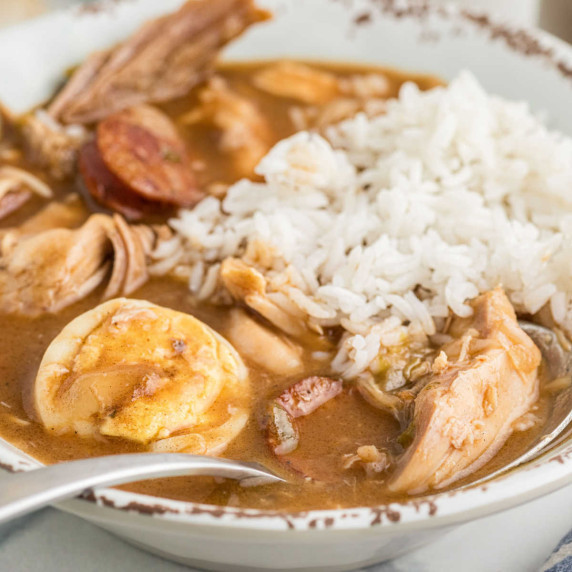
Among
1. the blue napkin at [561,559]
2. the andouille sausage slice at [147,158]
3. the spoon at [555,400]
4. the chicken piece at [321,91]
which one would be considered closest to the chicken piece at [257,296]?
the andouille sausage slice at [147,158]

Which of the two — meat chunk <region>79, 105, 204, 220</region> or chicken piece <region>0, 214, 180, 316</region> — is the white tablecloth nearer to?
chicken piece <region>0, 214, 180, 316</region>

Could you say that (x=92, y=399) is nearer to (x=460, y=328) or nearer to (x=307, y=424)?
(x=307, y=424)

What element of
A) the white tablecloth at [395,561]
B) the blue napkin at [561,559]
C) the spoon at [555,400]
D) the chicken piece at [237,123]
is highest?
the spoon at [555,400]

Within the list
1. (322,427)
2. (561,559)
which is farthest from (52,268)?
(561,559)

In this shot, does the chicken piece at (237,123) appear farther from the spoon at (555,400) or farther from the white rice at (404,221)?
the spoon at (555,400)

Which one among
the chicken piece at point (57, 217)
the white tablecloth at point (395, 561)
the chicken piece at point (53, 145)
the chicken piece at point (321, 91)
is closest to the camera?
the white tablecloth at point (395, 561)

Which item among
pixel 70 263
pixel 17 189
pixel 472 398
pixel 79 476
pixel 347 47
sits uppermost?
pixel 347 47

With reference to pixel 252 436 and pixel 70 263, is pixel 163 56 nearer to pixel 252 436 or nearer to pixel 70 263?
pixel 70 263

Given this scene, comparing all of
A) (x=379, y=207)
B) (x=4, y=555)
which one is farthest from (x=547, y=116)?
(x=4, y=555)
